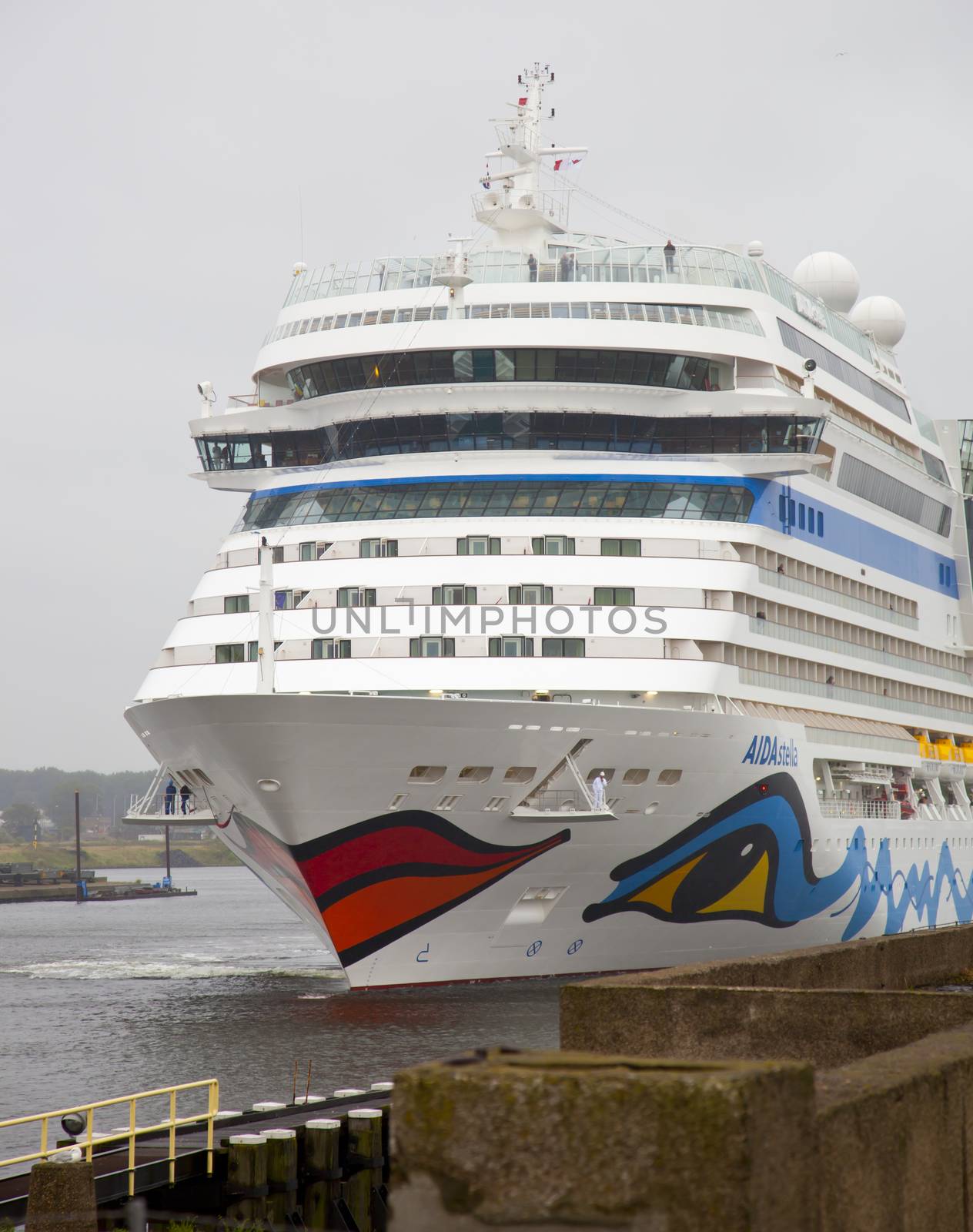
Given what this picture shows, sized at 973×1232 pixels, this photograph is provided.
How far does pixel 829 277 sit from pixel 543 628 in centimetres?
2214

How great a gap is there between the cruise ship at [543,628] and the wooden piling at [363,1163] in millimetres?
8301

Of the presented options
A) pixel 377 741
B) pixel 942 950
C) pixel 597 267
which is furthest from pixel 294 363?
pixel 942 950

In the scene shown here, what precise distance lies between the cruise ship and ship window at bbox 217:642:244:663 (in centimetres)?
4

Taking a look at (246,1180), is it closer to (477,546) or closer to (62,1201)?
(62,1201)

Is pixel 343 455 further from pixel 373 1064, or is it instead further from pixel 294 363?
pixel 373 1064

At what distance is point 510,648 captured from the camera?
25.8 m

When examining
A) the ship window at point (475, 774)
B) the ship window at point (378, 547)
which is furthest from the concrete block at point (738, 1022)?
the ship window at point (378, 547)

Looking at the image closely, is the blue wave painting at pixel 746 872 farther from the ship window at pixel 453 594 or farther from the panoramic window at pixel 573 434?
the panoramic window at pixel 573 434

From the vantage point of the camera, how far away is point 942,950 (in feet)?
49.6

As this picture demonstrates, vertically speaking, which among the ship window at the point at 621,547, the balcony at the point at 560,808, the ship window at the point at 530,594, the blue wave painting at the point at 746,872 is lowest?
the blue wave painting at the point at 746,872

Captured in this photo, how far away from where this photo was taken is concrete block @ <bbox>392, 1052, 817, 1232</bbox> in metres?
5.21

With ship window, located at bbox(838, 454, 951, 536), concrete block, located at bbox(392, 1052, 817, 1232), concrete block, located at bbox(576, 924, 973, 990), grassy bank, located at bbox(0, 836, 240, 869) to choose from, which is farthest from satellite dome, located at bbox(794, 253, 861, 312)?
grassy bank, located at bbox(0, 836, 240, 869)

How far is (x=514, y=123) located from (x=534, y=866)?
18421mm

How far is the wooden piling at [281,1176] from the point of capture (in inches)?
555
